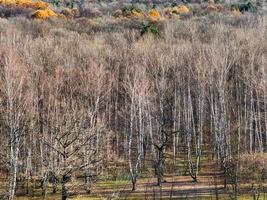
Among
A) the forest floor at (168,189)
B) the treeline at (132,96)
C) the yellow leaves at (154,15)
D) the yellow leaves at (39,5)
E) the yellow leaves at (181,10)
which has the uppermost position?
the yellow leaves at (39,5)

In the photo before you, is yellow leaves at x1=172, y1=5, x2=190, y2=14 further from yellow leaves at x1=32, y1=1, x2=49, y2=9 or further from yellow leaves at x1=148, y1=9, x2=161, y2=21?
yellow leaves at x1=32, y1=1, x2=49, y2=9

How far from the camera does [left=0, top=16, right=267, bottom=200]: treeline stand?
41844mm

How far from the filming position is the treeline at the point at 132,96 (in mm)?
41844

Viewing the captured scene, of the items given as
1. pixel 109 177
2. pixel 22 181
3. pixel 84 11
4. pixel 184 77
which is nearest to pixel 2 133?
pixel 22 181

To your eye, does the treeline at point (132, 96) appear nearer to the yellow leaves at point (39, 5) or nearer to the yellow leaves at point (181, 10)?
the yellow leaves at point (181, 10)

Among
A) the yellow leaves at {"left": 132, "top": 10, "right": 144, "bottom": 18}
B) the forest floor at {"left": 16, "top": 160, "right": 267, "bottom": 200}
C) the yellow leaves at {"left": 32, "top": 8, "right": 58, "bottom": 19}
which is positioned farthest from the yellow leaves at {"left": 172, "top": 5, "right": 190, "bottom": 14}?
the forest floor at {"left": 16, "top": 160, "right": 267, "bottom": 200}

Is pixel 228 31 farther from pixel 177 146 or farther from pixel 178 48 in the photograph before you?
pixel 177 146

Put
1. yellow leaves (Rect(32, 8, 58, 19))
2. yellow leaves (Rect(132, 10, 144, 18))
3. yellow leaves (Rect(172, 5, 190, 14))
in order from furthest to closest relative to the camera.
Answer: yellow leaves (Rect(172, 5, 190, 14)), yellow leaves (Rect(32, 8, 58, 19)), yellow leaves (Rect(132, 10, 144, 18))

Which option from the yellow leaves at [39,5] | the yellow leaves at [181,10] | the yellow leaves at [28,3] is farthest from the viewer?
the yellow leaves at [28,3]

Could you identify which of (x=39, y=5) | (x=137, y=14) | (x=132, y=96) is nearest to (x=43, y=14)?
(x=39, y=5)

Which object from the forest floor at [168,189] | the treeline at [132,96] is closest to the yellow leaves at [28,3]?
the treeline at [132,96]

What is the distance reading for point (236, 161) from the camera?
109 feet

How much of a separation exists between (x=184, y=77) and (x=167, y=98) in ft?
12.6

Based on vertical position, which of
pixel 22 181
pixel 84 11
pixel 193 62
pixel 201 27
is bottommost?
pixel 22 181
